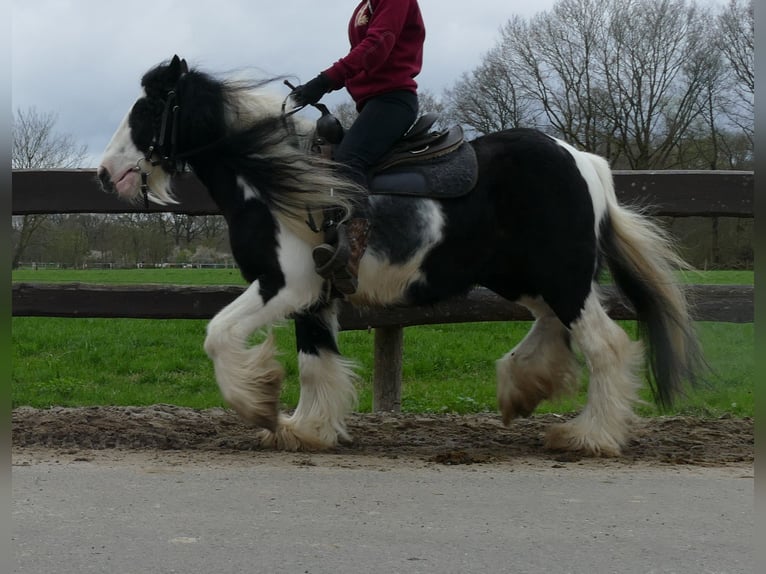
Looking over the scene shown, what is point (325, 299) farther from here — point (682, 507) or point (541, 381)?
point (682, 507)

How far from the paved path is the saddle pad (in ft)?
4.92

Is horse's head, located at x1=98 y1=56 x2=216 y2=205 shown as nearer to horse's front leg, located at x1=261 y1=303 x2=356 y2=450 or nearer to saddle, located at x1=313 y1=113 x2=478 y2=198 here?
saddle, located at x1=313 y1=113 x2=478 y2=198

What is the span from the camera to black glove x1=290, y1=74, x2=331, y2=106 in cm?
499

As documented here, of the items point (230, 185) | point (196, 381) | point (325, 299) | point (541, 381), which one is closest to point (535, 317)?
point (541, 381)

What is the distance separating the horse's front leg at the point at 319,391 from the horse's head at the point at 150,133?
48.1 inches

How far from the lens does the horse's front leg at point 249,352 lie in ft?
15.4

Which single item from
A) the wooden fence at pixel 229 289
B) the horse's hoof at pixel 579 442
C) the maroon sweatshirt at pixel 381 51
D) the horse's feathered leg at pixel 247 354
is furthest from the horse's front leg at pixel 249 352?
the horse's hoof at pixel 579 442

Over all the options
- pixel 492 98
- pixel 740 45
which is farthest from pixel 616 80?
pixel 740 45

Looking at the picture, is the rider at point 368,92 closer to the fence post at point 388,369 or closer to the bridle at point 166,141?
the bridle at point 166,141

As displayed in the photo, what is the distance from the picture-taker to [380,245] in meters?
4.92

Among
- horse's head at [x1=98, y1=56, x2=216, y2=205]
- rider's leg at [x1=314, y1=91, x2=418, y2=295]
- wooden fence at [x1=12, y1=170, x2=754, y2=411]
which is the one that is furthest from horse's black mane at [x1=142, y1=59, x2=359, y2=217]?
wooden fence at [x1=12, y1=170, x2=754, y2=411]

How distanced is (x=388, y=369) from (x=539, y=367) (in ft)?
4.37

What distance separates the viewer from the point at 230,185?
5016 millimetres

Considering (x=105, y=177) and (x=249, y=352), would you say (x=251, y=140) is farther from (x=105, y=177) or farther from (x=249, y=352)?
(x=249, y=352)
